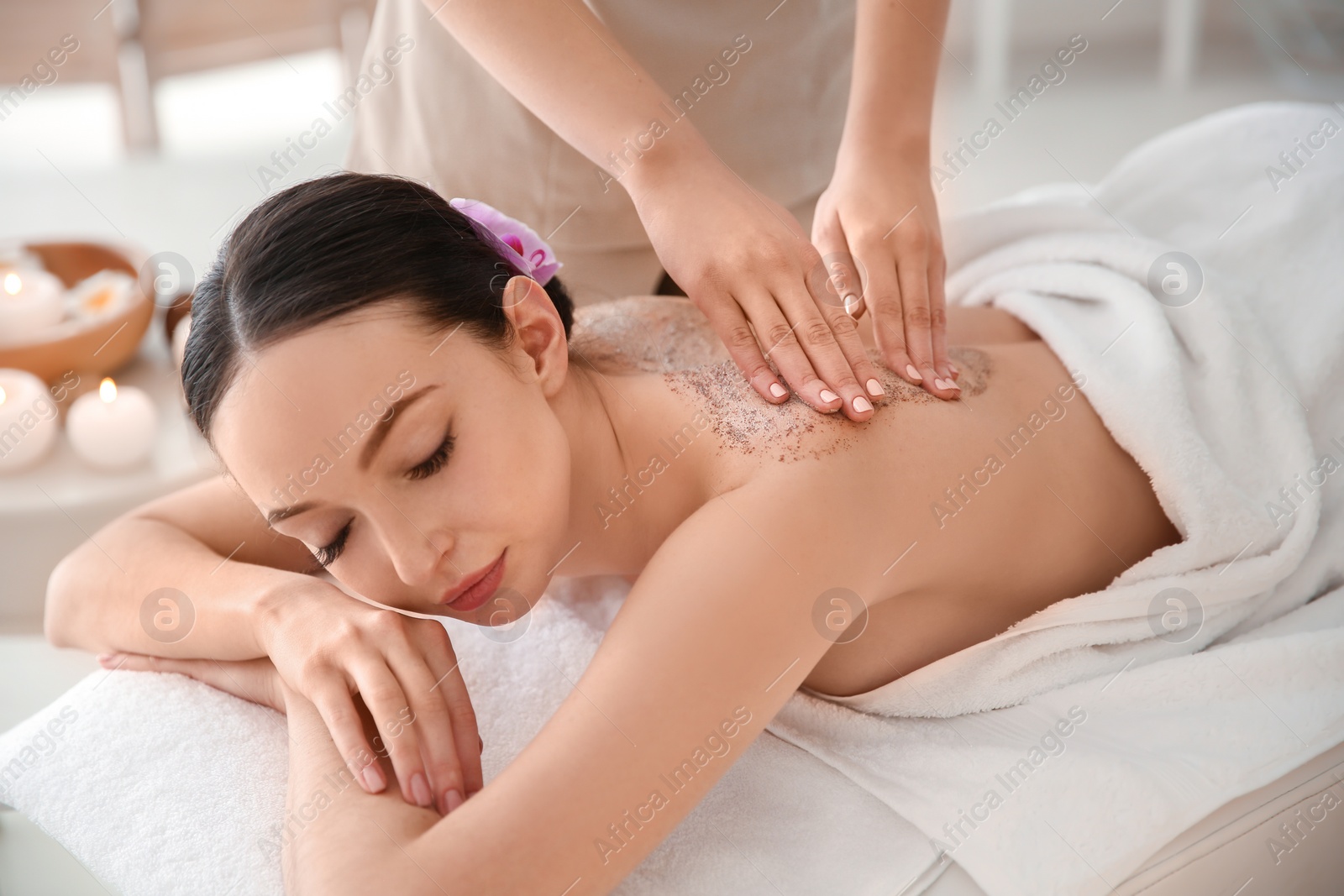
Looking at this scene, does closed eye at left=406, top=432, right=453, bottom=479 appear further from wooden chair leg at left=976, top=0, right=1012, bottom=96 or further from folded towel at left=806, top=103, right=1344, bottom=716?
wooden chair leg at left=976, top=0, right=1012, bottom=96

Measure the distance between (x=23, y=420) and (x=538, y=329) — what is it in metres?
1.13

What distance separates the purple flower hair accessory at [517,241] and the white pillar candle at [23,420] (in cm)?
102

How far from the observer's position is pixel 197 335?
1.03m

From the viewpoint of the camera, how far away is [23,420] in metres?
1.78

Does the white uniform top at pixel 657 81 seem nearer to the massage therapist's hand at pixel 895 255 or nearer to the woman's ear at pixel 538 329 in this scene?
the massage therapist's hand at pixel 895 255

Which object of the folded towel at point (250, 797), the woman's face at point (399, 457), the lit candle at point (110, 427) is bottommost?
the lit candle at point (110, 427)

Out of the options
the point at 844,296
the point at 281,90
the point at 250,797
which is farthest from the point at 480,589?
the point at 281,90

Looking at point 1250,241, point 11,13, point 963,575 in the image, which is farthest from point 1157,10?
point 11,13

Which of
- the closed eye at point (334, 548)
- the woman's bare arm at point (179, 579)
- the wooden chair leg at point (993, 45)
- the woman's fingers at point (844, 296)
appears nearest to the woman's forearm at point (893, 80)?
the woman's fingers at point (844, 296)

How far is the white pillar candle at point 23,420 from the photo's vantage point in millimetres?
1771

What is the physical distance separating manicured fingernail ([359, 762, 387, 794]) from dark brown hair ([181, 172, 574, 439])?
13.8 inches

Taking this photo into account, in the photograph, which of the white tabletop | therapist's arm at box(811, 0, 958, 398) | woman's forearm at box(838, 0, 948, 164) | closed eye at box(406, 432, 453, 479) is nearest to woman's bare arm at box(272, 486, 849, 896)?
closed eye at box(406, 432, 453, 479)

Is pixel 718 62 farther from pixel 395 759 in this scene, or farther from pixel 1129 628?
pixel 395 759

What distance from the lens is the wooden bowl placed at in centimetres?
191
